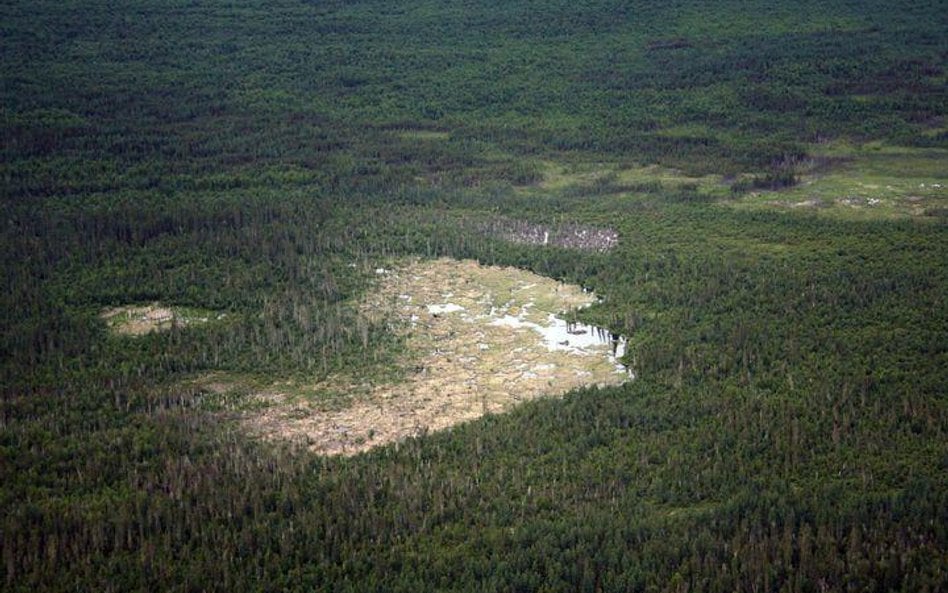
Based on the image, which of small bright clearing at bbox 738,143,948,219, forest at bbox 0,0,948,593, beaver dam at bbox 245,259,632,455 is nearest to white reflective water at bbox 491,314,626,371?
beaver dam at bbox 245,259,632,455

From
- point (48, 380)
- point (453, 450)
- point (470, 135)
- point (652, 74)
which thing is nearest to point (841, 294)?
point (453, 450)

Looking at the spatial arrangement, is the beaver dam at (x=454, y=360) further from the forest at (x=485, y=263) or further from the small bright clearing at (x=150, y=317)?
the small bright clearing at (x=150, y=317)

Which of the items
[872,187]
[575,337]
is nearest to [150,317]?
[575,337]

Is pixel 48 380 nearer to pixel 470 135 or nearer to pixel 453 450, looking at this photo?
pixel 453 450

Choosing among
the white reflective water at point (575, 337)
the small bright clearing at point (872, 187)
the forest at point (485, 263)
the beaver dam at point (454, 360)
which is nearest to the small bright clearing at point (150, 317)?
the forest at point (485, 263)

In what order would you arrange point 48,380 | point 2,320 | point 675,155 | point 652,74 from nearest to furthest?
1. point 48,380
2. point 2,320
3. point 675,155
4. point 652,74

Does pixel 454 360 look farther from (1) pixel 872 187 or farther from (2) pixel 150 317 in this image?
(1) pixel 872 187
